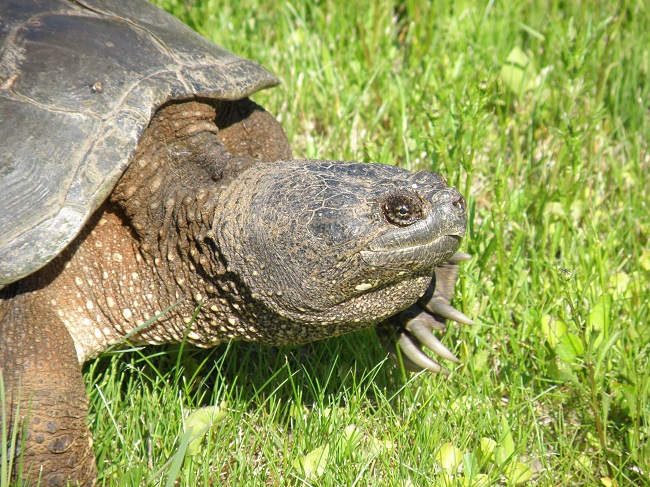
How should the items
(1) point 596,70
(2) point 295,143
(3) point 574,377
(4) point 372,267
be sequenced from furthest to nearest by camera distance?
1. (1) point 596,70
2. (2) point 295,143
3. (3) point 574,377
4. (4) point 372,267

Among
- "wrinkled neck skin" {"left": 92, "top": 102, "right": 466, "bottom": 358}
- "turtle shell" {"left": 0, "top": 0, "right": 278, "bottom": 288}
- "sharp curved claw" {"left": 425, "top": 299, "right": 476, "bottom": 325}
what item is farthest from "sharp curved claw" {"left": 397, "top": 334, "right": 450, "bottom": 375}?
"turtle shell" {"left": 0, "top": 0, "right": 278, "bottom": 288}

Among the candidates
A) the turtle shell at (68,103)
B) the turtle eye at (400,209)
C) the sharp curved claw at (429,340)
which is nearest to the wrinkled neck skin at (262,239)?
the turtle eye at (400,209)

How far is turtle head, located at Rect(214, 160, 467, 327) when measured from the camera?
220 cm

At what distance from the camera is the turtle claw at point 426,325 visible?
8.85 ft

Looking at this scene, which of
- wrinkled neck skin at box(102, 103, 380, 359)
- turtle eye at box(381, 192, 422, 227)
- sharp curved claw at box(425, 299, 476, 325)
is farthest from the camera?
sharp curved claw at box(425, 299, 476, 325)

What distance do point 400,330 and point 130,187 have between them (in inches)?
43.3

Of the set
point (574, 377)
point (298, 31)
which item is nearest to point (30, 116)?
point (574, 377)

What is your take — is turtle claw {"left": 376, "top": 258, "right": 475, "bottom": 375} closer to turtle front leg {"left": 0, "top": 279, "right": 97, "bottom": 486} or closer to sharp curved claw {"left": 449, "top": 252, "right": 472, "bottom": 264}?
sharp curved claw {"left": 449, "top": 252, "right": 472, "bottom": 264}

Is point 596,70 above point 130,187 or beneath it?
beneath

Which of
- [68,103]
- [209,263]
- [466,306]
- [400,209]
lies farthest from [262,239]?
[466,306]

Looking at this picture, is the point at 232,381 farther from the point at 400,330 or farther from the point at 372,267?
the point at 372,267

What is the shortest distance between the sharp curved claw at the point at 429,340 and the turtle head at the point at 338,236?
308 mm

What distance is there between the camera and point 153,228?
2.57 metres

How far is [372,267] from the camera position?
2213 millimetres
